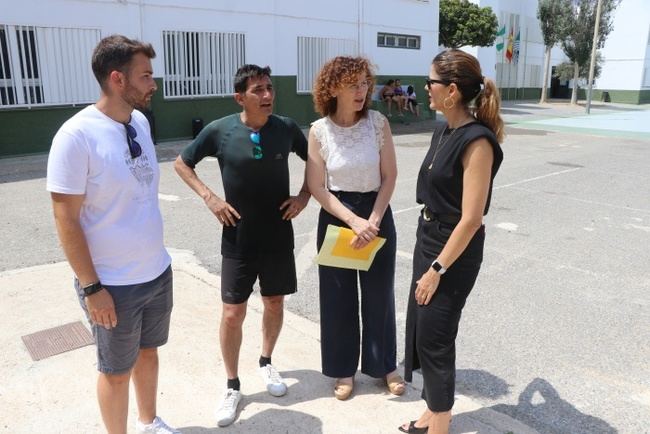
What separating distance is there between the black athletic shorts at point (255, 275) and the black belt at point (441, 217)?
86 centimetres

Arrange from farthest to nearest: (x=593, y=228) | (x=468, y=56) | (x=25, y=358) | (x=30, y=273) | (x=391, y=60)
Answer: (x=391, y=60)
(x=593, y=228)
(x=30, y=273)
(x=25, y=358)
(x=468, y=56)

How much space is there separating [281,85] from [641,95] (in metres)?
32.0

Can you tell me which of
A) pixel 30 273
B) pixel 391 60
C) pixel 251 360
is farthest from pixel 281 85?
pixel 251 360

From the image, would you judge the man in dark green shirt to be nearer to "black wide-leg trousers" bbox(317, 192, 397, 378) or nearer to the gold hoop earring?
"black wide-leg trousers" bbox(317, 192, 397, 378)

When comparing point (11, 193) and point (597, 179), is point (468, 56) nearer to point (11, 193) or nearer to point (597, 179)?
point (11, 193)

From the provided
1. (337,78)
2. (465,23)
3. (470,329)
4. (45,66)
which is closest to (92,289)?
(337,78)

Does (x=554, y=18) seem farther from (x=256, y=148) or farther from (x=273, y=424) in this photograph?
(x=273, y=424)

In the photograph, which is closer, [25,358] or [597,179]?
[25,358]

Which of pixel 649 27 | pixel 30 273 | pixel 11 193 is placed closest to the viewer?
pixel 30 273

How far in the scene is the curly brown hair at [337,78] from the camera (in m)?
2.86

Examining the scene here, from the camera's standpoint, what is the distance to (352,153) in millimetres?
2939

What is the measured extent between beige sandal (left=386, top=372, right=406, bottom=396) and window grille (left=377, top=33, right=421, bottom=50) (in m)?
17.8

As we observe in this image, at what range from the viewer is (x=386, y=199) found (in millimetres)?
2988

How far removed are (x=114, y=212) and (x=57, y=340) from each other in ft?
6.39
